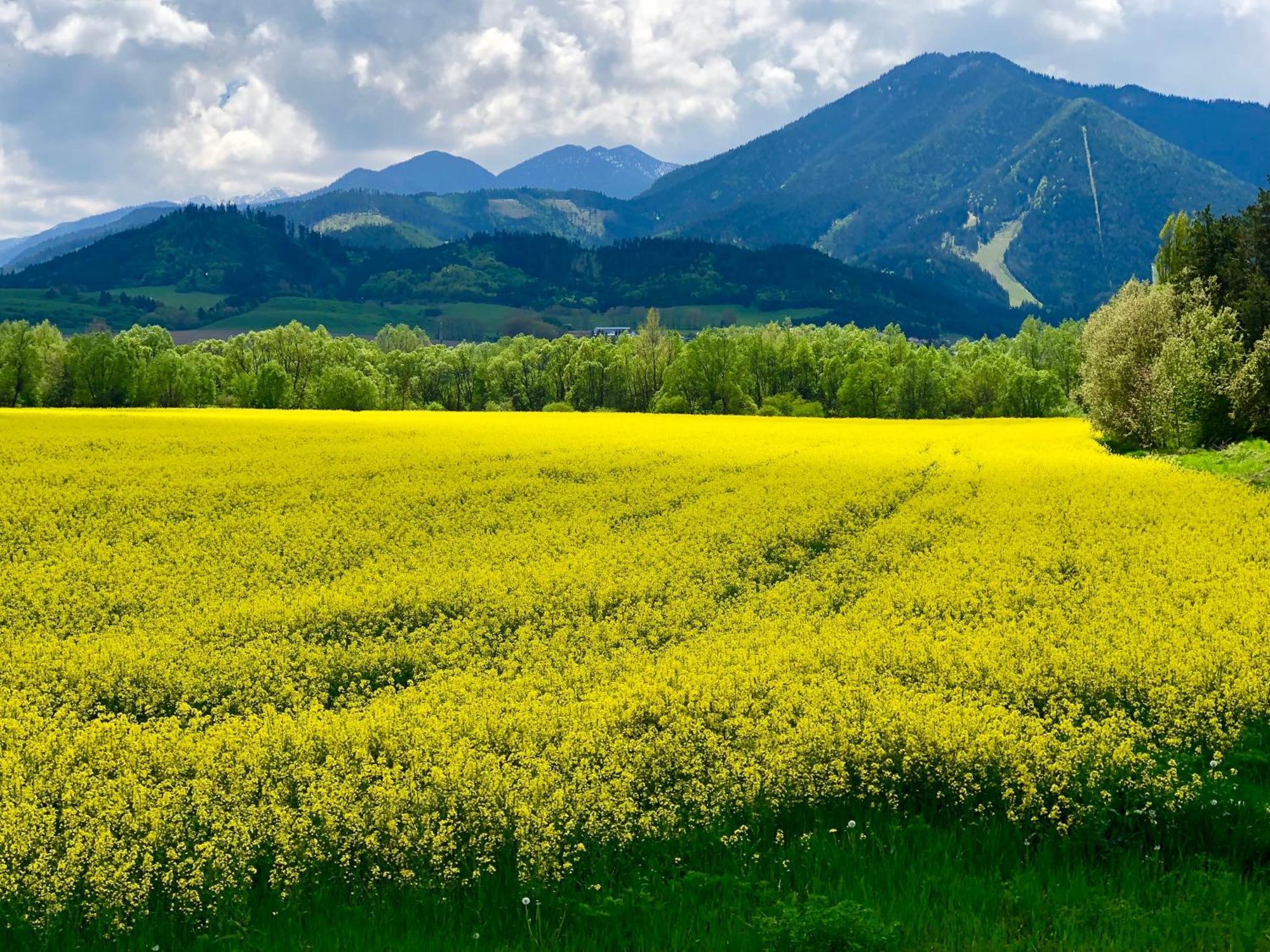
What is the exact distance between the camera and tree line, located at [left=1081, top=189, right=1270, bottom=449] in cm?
3462

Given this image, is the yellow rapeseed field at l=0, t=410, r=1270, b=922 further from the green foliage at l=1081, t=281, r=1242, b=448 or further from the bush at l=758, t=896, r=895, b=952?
the green foliage at l=1081, t=281, r=1242, b=448

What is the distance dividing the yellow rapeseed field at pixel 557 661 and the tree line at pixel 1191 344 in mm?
13903

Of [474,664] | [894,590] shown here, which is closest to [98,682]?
[474,664]

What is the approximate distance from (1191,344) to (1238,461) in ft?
30.1

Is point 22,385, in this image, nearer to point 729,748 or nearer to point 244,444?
point 244,444

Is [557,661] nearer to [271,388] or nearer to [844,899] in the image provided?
[844,899]

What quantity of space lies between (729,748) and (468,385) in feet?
340

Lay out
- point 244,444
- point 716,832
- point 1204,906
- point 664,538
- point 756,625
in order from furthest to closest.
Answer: point 244,444 → point 664,538 → point 756,625 → point 716,832 → point 1204,906

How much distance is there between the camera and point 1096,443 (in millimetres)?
40062

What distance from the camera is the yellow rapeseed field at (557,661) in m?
8.01

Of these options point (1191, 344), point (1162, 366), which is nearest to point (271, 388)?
point (1162, 366)

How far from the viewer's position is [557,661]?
39.3 ft

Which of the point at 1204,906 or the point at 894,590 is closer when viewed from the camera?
the point at 1204,906

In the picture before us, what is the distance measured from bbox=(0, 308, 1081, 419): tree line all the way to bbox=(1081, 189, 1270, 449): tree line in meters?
39.3
